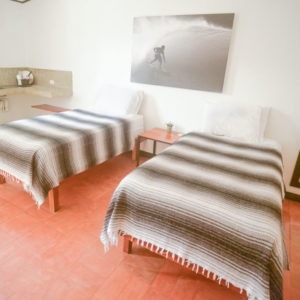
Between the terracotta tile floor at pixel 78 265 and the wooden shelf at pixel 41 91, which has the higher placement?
the wooden shelf at pixel 41 91

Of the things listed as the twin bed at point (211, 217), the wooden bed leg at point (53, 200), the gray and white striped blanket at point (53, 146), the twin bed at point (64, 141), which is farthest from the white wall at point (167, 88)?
the wooden bed leg at point (53, 200)

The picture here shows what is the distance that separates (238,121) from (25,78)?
12.1 ft

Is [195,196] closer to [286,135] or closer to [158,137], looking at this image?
[158,137]

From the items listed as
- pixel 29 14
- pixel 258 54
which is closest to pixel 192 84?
pixel 258 54

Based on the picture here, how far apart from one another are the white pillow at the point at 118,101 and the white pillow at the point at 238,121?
41.5 inches

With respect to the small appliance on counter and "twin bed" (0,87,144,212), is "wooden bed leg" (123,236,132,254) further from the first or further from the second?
the small appliance on counter

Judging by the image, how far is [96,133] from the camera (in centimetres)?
251

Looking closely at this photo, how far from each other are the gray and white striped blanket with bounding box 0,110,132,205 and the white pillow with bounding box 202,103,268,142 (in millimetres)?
1093

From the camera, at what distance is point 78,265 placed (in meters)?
1.57

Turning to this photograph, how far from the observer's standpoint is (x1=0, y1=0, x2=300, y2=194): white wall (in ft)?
7.76

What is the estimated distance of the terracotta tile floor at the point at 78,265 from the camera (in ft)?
4.59

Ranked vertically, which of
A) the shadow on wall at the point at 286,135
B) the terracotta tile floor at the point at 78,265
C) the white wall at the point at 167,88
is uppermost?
the white wall at the point at 167,88

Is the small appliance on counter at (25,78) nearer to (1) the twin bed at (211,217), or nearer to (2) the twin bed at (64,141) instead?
(2) the twin bed at (64,141)

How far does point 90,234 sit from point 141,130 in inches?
68.7
